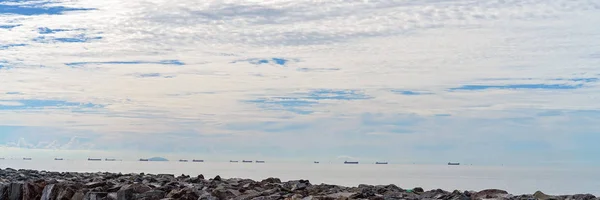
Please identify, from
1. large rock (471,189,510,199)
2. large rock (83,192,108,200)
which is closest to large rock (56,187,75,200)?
large rock (83,192,108,200)

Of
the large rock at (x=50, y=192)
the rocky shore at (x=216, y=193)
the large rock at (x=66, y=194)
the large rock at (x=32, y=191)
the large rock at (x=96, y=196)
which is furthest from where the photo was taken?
the large rock at (x=32, y=191)

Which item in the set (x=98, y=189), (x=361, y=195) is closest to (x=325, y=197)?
(x=361, y=195)

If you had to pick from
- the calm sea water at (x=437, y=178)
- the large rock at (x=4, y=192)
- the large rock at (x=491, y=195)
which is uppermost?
the calm sea water at (x=437, y=178)

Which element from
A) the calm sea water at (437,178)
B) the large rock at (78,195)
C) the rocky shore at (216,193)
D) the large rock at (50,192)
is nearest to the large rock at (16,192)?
the rocky shore at (216,193)

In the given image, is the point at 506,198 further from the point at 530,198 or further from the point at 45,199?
the point at 45,199

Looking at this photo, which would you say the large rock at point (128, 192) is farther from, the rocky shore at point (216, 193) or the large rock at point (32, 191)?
the large rock at point (32, 191)

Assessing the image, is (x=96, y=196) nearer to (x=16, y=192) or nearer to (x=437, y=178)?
(x=16, y=192)

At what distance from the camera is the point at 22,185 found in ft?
64.7

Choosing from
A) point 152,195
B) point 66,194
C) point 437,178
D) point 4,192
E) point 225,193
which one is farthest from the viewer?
point 437,178

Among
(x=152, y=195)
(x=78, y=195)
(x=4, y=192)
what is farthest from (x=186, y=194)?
(x=4, y=192)

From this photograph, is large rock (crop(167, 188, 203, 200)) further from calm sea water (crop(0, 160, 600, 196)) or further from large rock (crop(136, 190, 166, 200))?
calm sea water (crop(0, 160, 600, 196))

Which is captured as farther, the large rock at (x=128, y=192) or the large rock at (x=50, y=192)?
the large rock at (x=50, y=192)

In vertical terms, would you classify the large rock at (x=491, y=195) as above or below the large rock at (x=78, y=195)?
above

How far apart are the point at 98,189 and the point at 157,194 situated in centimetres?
223
